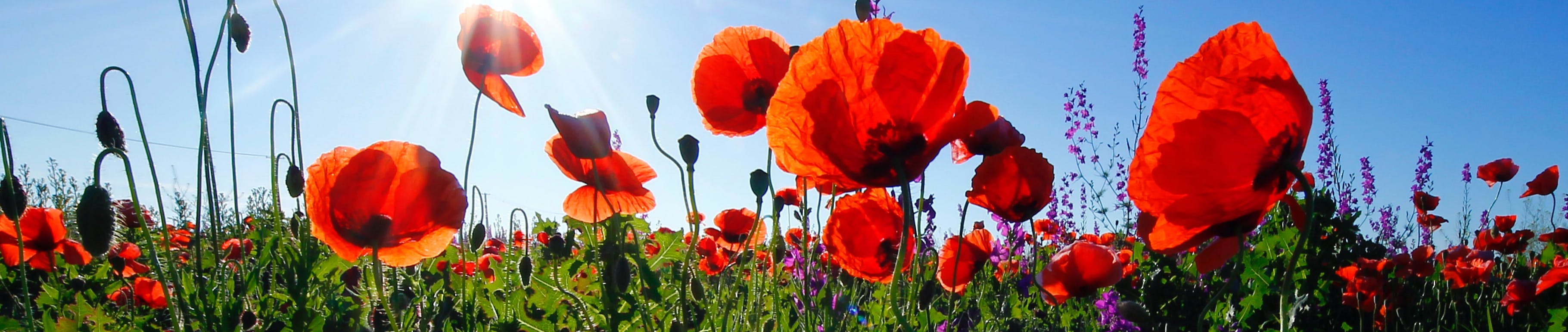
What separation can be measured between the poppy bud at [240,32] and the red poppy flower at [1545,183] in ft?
17.2

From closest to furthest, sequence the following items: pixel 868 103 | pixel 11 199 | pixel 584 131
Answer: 1. pixel 868 103
2. pixel 584 131
3. pixel 11 199

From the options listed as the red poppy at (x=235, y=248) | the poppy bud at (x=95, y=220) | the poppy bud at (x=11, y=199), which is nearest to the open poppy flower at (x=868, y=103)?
the poppy bud at (x=95, y=220)

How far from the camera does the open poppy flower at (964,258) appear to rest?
190cm

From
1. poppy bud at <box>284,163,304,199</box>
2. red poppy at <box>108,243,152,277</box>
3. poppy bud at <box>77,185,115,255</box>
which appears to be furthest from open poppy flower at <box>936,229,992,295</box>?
red poppy at <box>108,243,152,277</box>

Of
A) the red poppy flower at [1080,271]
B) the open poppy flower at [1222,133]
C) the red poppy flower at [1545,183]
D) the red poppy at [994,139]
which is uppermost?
the red poppy flower at [1545,183]

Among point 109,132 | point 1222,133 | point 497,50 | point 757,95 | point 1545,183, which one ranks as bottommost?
point 1222,133

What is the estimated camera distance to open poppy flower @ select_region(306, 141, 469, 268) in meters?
1.26

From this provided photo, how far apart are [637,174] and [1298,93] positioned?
1390 millimetres

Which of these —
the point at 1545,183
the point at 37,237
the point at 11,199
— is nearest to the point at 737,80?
the point at 11,199

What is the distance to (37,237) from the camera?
242 cm

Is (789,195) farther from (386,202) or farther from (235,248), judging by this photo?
(235,248)

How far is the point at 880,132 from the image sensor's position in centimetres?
81

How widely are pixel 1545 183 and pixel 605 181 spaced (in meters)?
4.71

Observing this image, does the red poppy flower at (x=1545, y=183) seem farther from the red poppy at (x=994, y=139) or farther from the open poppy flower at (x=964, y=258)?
the red poppy at (x=994, y=139)
